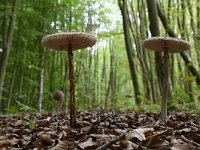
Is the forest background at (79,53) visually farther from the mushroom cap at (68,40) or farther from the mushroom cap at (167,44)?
the mushroom cap at (68,40)

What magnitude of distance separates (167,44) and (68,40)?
53.3 inches

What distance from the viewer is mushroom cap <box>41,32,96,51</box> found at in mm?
3545

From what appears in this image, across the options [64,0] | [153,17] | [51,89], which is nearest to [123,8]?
[153,17]

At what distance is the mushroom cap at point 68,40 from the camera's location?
3.55m

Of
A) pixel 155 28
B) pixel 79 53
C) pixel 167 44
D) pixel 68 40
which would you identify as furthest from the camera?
pixel 79 53

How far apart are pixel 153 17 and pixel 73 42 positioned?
9.54ft

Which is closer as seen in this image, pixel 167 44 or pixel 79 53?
pixel 167 44

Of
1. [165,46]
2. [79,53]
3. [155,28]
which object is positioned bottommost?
[165,46]

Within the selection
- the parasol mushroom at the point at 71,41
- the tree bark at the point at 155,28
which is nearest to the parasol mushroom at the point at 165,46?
the parasol mushroom at the point at 71,41

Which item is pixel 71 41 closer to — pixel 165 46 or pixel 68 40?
pixel 68 40

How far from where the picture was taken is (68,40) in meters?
3.75

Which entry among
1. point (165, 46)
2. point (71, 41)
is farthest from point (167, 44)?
point (71, 41)

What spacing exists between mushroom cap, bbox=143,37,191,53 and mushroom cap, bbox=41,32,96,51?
78 cm

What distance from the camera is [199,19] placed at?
1334 centimetres
